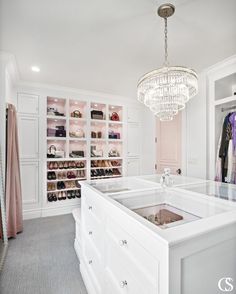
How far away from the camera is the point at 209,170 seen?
2971 millimetres

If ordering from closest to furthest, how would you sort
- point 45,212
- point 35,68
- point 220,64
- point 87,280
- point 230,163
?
point 87,280, point 230,163, point 220,64, point 35,68, point 45,212

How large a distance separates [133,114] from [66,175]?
220 centimetres

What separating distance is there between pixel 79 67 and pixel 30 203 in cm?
264

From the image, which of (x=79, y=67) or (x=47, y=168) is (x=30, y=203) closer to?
(x=47, y=168)

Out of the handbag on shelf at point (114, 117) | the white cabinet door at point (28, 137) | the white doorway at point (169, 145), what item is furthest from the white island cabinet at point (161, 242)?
the handbag on shelf at point (114, 117)

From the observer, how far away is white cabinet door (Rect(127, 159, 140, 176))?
173 inches

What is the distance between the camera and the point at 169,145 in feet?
14.7

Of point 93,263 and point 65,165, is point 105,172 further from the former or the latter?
point 93,263

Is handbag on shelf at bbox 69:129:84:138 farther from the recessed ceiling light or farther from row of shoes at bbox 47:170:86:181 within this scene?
the recessed ceiling light

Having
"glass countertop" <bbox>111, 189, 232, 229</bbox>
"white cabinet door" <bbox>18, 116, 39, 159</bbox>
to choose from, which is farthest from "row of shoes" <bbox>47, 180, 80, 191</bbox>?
"glass countertop" <bbox>111, 189, 232, 229</bbox>

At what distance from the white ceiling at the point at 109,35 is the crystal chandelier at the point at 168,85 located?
0.75ft

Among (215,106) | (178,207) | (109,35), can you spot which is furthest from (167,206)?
(215,106)

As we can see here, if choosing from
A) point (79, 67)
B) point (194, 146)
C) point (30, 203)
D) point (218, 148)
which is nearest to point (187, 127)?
point (194, 146)

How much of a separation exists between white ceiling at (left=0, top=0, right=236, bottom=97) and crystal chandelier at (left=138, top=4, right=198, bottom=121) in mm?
229
